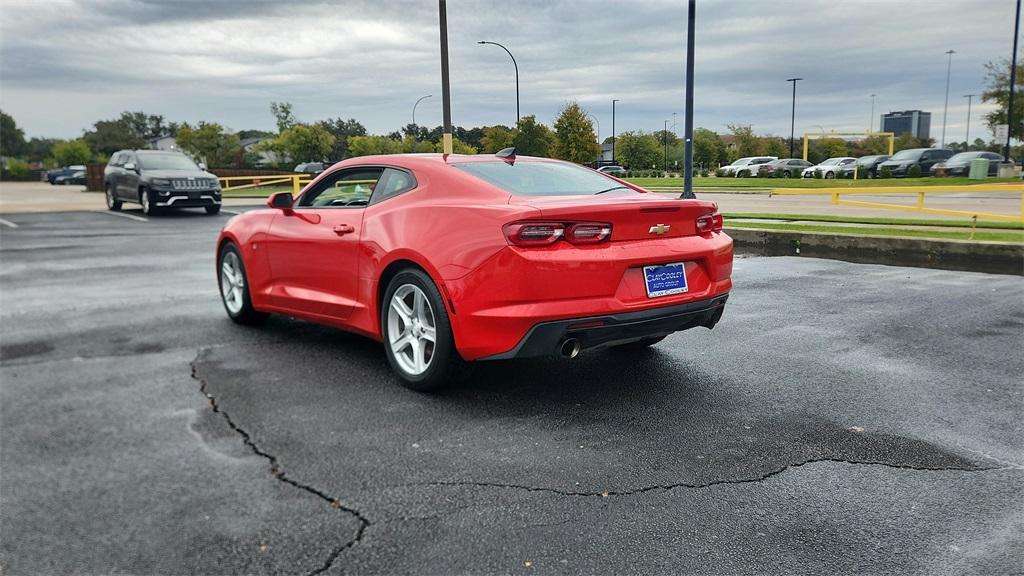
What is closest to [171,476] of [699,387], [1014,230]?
[699,387]

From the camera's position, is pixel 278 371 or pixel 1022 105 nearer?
pixel 278 371

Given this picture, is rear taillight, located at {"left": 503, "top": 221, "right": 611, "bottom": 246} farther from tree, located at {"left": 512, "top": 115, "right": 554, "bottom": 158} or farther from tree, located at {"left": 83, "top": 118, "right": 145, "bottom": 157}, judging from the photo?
tree, located at {"left": 83, "top": 118, "right": 145, "bottom": 157}

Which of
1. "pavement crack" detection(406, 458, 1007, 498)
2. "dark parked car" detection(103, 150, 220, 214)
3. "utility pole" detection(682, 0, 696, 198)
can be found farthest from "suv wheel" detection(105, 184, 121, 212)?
"pavement crack" detection(406, 458, 1007, 498)

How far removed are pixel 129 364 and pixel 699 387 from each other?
12.4 feet

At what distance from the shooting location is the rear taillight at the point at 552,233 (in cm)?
409

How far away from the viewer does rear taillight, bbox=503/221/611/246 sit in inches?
161

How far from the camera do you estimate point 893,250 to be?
36.8 feet

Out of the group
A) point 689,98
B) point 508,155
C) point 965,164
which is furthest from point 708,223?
point 965,164

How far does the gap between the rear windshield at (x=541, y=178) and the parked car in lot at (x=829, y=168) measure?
39784 mm

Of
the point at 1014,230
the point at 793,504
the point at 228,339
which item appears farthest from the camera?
the point at 1014,230

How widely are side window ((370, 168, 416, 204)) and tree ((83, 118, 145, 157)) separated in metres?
108

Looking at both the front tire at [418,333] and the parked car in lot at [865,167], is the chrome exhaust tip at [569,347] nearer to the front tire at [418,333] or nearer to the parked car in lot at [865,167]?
the front tire at [418,333]

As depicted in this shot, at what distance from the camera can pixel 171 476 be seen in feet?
11.1

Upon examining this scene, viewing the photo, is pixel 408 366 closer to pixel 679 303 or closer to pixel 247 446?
pixel 247 446
